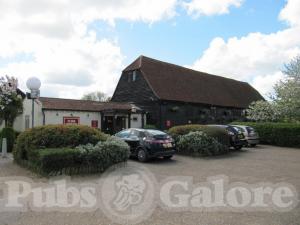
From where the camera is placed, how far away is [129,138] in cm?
1550

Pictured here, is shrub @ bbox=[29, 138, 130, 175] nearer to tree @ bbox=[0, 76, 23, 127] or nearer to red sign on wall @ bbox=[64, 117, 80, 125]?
tree @ bbox=[0, 76, 23, 127]

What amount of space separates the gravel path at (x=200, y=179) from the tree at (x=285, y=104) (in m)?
14.3

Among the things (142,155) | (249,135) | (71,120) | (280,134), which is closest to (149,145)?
(142,155)

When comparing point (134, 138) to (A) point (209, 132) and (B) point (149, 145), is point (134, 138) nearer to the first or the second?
(B) point (149, 145)

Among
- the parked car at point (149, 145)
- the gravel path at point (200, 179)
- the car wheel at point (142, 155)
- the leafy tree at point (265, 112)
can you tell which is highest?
the leafy tree at point (265, 112)

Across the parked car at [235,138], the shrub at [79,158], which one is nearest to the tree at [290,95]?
the parked car at [235,138]

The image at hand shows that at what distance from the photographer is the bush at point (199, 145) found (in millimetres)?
16969

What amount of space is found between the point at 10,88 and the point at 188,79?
21105mm

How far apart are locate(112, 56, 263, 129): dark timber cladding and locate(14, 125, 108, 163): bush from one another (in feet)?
56.3

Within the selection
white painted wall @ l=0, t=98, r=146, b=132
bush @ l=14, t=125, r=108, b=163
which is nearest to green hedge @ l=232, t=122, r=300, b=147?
white painted wall @ l=0, t=98, r=146, b=132

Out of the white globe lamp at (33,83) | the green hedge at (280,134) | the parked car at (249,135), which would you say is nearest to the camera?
the white globe lamp at (33,83)

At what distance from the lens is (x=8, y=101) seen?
20656 millimetres

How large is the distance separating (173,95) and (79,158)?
2108cm

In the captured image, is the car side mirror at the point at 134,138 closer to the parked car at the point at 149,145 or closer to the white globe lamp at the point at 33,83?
the parked car at the point at 149,145
